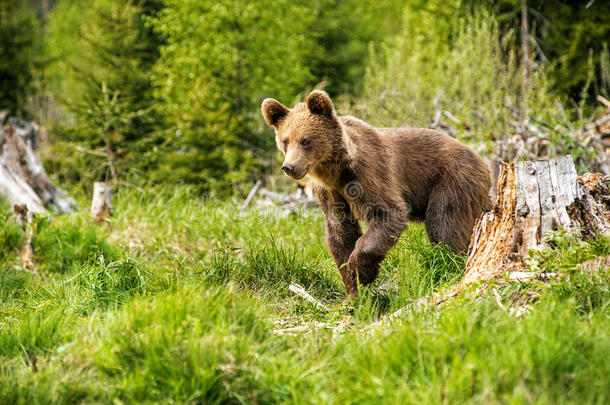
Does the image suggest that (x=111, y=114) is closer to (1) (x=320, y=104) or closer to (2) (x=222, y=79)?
(2) (x=222, y=79)

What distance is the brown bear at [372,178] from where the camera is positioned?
4.35 metres

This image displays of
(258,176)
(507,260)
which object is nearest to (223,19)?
(258,176)

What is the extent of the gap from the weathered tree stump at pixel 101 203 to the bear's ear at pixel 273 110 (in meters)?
2.84

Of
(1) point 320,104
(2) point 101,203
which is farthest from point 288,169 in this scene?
(2) point 101,203

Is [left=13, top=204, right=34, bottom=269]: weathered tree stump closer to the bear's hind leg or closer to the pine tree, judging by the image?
the pine tree

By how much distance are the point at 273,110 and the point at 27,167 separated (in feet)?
15.6

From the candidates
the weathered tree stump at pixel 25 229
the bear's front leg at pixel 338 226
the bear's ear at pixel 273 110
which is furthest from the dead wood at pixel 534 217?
the weathered tree stump at pixel 25 229

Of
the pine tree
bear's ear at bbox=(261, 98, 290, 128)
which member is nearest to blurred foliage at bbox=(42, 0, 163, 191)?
the pine tree

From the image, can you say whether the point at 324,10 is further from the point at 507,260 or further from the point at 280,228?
the point at 507,260

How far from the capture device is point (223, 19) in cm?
1286

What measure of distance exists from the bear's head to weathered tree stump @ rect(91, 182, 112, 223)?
2.96 m

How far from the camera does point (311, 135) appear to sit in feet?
14.6

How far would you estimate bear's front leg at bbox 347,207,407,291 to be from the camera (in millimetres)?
4254

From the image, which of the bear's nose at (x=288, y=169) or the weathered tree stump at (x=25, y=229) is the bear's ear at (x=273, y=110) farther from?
the weathered tree stump at (x=25, y=229)
